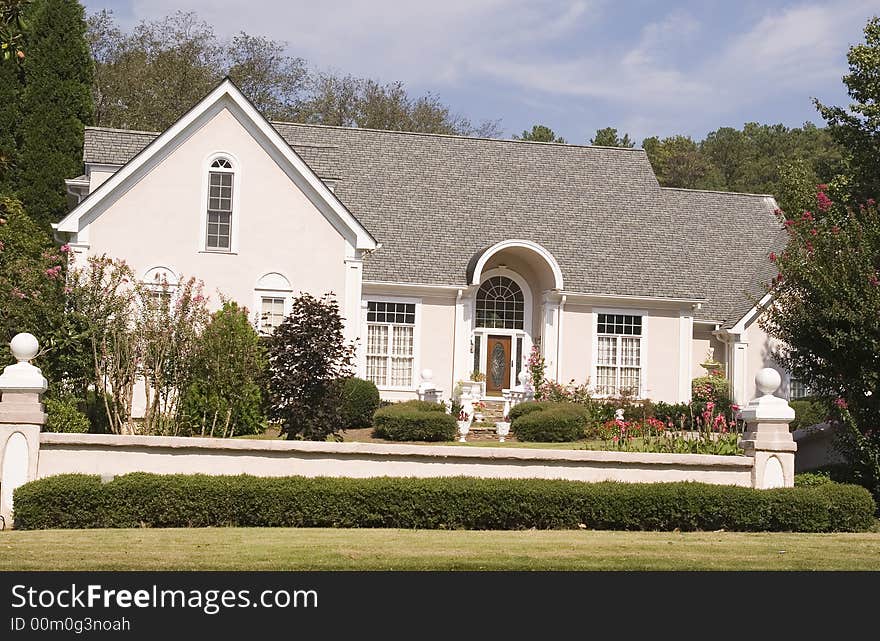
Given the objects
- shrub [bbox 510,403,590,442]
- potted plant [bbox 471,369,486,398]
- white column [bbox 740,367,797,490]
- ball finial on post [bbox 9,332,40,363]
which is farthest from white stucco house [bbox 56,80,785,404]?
white column [bbox 740,367,797,490]

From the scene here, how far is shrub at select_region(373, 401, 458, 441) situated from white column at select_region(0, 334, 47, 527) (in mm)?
9249

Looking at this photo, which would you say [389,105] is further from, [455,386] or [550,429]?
[550,429]

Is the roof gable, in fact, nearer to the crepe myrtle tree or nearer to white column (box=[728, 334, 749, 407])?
the crepe myrtle tree

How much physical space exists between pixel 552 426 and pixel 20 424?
39.1ft

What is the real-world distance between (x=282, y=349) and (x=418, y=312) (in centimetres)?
954

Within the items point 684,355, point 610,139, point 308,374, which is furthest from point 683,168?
point 308,374

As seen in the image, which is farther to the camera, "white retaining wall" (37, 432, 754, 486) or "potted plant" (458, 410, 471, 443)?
"potted plant" (458, 410, 471, 443)

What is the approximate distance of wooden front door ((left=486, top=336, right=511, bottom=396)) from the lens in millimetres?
28891

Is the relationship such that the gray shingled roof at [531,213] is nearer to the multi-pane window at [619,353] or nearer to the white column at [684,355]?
the white column at [684,355]

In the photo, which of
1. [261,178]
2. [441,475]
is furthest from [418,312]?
[441,475]

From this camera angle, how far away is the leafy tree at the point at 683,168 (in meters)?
64.0

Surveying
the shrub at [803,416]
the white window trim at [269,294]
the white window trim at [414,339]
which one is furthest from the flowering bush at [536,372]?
the white window trim at [269,294]

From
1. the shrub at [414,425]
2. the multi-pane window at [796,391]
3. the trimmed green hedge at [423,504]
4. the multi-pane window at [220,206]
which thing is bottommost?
the trimmed green hedge at [423,504]

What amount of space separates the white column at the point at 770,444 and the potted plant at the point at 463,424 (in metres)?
9.08
